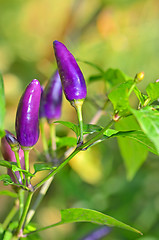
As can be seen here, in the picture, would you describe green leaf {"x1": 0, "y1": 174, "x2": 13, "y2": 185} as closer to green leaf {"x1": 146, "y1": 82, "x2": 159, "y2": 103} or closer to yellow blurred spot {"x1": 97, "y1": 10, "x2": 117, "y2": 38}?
green leaf {"x1": 146, "y1": 82, "x2": 159, "y2": 103}

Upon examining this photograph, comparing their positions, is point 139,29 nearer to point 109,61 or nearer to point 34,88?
point 109,61

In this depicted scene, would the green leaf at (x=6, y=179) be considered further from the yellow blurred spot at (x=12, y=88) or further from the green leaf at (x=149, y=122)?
the yellow blurred spot at (x=12, y=88)

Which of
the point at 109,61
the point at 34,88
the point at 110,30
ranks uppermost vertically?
the point at 110,30

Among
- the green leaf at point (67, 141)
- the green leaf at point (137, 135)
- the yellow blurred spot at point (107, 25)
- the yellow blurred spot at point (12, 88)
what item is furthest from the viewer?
the yellow blurred spot at point (107, 25)

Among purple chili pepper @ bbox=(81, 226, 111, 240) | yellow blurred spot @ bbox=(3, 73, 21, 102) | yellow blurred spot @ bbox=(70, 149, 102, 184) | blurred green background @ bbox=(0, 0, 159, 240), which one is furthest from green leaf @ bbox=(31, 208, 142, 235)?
yellow blurred spot @ bbox=(3, 73, 21, 102)

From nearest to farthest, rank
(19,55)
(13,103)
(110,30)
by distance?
1. (13,103)
2. (19,55)
3. (110,30)

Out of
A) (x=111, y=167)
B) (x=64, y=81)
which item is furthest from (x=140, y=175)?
(x=64, y=81)

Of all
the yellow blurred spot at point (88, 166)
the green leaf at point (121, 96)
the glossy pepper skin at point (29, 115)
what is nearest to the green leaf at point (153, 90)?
the green leaf at point (121, 96)
